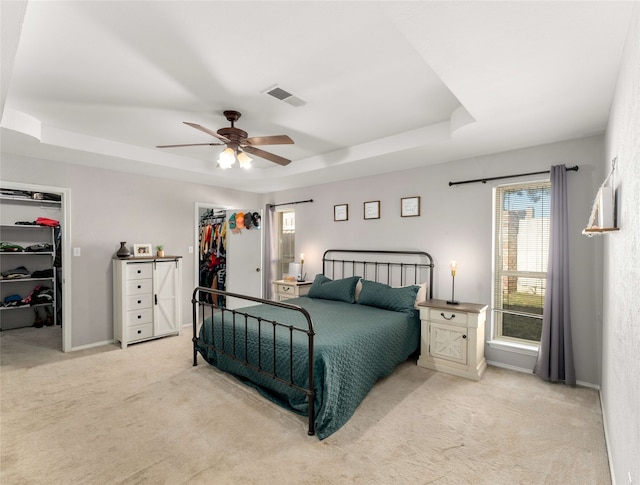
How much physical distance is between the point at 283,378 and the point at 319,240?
301cm

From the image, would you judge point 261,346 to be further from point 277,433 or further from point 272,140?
point 272,140

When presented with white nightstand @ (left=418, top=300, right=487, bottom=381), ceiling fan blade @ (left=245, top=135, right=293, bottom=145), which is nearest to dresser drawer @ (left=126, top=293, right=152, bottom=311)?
ceiling fan blade @ (left=245, top=135, right=293, bottom=145)

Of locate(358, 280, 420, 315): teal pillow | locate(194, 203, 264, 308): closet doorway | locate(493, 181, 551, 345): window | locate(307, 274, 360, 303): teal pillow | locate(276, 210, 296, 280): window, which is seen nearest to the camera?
locate(493, 181, 551, 345): window

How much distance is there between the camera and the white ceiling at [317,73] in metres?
1.67

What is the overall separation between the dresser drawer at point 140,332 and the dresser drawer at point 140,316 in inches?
2.3

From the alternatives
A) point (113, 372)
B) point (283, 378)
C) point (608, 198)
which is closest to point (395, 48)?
point (608, 198)

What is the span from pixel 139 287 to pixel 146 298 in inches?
7.3

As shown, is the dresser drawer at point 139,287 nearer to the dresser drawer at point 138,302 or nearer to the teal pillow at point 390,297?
the dresser drawer at point 138,302

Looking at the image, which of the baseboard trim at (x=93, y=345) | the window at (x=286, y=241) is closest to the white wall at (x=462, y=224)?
the window at (x=286, y=241)

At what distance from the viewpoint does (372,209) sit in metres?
4.76

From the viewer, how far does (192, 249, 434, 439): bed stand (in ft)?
8.17

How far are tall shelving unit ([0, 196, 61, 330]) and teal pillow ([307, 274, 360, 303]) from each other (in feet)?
14.9

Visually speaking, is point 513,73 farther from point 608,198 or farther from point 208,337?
point 208,337

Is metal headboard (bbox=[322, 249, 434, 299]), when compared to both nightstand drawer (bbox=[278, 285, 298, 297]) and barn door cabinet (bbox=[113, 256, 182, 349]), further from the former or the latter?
barn door cabinet (bbox=[113, 256, 182, 349])
